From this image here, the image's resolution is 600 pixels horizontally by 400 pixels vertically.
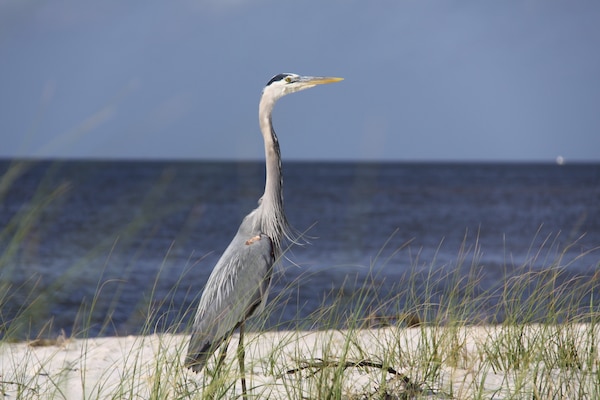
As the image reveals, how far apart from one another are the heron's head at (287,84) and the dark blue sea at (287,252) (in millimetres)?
588

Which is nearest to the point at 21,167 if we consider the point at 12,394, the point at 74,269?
the point at 74,269

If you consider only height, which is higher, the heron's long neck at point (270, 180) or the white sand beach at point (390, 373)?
the heron's long neck at point (270, 180)

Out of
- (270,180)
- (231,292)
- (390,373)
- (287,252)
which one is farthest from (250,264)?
(287,252)

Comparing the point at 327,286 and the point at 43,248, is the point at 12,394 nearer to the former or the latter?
the point at 327,286

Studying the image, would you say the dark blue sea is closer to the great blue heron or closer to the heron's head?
the great blue heron

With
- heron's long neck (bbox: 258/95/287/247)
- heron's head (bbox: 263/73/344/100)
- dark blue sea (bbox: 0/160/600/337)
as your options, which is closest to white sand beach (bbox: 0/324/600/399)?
dark blue sea (bbox: 0/160/600/337)

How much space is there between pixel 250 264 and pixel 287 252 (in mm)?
6872

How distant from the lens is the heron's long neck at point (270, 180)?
11.7 ft

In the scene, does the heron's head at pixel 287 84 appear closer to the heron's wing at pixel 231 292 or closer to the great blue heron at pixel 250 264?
the great blue heron at pixel 250 264

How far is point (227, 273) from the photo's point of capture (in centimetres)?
343

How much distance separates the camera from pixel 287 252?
10328 mm

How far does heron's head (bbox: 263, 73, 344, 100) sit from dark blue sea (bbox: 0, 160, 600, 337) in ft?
1.93

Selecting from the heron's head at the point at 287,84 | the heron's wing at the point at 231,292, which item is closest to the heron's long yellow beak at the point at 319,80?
the heron's head at the point at 287,84

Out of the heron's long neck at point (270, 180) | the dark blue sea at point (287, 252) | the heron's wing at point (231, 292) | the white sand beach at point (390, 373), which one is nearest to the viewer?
the dark blue sea at point (287, 252)
